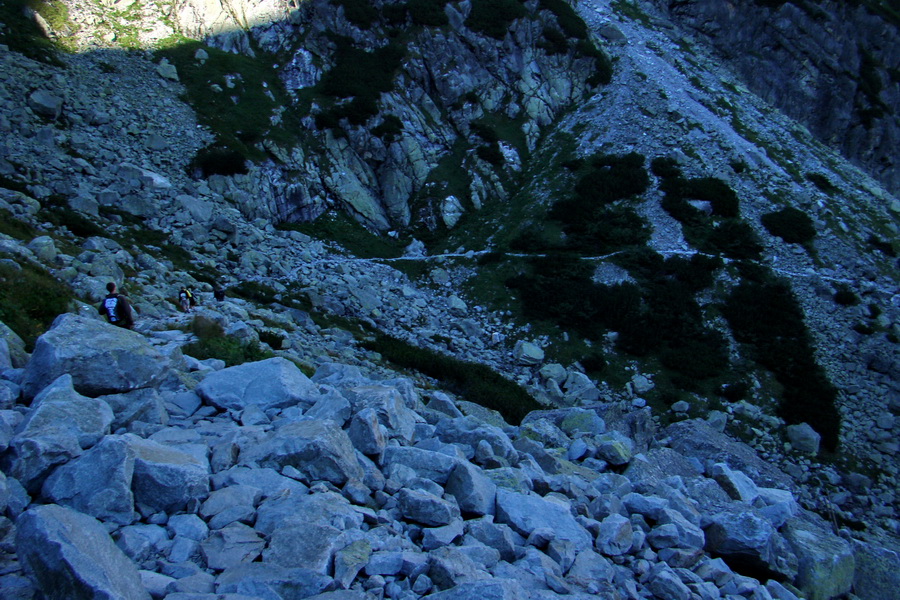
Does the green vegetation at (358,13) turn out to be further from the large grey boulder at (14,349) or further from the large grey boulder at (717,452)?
the large grey boulder at (14,349)

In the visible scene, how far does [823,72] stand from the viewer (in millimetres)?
55750

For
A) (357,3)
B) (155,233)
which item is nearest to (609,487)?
(155,233)

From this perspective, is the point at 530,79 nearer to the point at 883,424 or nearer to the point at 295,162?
the point at 295,162

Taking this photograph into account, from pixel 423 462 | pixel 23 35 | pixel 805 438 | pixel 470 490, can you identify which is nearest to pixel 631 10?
pixel 805 438

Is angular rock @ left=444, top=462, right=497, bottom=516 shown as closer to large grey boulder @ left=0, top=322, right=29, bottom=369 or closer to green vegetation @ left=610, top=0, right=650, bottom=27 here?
large grey boulder @ left=0, top=322, right=29, bottom=369

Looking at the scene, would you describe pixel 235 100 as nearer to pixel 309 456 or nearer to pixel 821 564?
pixel 309 456

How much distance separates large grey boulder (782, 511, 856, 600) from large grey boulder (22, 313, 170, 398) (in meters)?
10.2

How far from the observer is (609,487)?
Answer: 9438 millimetres

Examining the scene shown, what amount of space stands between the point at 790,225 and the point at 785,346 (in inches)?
435

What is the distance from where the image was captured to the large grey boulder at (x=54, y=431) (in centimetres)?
489

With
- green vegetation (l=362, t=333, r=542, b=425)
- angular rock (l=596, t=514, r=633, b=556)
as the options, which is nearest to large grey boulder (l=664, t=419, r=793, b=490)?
green vegetation (l=362, t=333, r=542, b=425)

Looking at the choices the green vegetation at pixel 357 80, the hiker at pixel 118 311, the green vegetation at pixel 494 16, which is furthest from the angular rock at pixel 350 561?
the green vegetation at pixel 494 16

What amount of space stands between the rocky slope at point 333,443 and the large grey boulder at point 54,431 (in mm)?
28

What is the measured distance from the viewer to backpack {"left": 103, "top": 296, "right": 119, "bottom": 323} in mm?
11891
